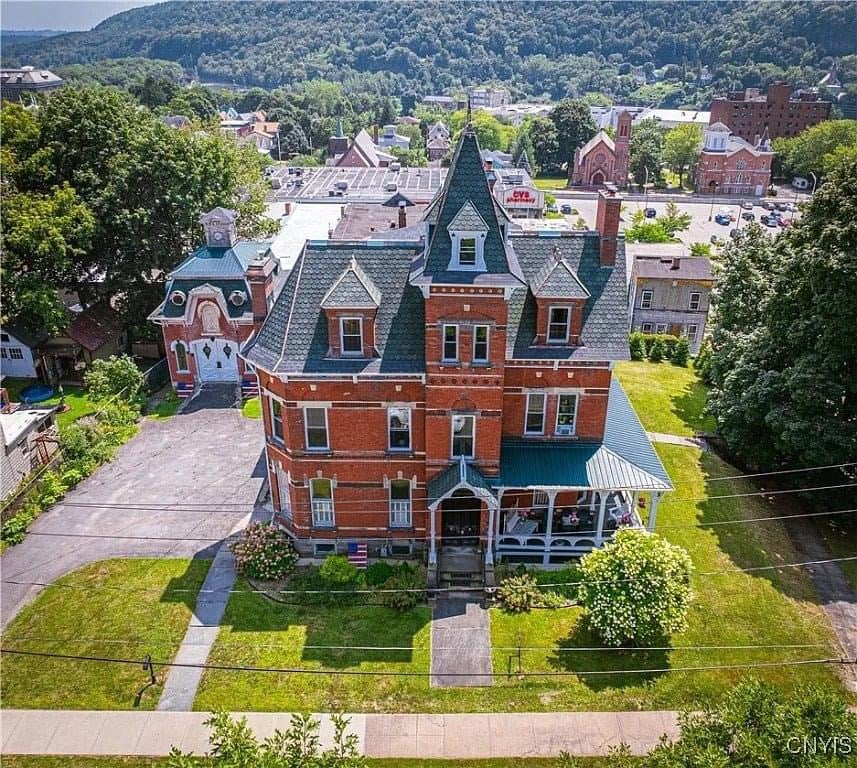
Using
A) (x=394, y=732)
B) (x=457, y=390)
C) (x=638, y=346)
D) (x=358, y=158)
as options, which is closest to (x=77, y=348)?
(x=457, y=390)

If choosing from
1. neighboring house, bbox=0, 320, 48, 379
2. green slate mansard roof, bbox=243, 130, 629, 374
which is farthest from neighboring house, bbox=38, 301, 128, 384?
green slate mansard roof, bbox=243, 130, 629, 374

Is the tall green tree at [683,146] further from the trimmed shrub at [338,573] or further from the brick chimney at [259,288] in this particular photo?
the trimmed shrub at [338,573]

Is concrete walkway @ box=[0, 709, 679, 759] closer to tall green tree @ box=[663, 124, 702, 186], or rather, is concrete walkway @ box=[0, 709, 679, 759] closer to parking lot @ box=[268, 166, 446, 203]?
parking lot @ box=[268, 166, 446, 203]

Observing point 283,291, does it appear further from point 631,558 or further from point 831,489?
point 831,489

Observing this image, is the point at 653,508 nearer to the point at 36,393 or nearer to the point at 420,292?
the point at 420,292

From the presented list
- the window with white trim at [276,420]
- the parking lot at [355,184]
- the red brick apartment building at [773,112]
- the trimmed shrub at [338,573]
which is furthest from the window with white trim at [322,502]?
the red brick apartment building at [773,112]

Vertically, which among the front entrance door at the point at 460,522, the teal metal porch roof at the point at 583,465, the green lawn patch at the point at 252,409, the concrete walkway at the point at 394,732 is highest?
the teal metal porch roof at the point at 583,465

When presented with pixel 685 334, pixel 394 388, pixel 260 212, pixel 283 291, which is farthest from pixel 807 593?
pixel 260 212
